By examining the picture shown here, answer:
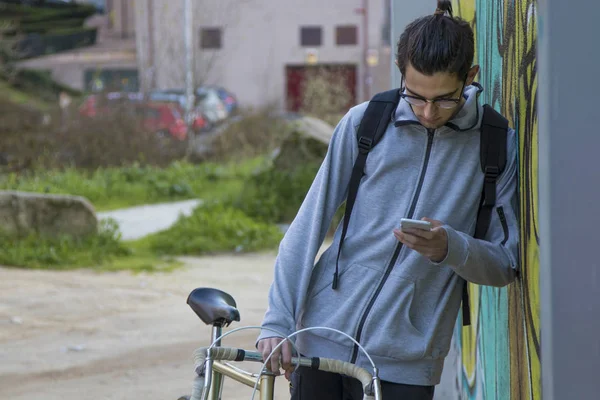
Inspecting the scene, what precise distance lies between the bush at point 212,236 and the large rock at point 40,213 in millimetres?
893

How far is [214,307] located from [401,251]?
1.71 ft

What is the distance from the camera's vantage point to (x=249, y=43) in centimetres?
3597

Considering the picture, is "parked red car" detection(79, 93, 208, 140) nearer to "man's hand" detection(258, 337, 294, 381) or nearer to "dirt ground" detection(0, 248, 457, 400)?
"dirt ground" detection(0, 248, 457, 400)

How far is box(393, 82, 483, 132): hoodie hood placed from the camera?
2506mm

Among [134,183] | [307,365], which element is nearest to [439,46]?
[307,365]

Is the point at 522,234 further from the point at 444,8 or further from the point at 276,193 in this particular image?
the point at 276,193

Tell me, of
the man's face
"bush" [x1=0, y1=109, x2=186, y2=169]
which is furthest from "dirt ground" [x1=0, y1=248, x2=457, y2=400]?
"bush" [x1=0, y1=109, x2=186, y2=169]

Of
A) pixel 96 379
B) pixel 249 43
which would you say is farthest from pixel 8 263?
pixel 249 43

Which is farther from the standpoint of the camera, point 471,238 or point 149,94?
point 149,94

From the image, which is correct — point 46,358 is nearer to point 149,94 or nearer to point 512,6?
point 512,6

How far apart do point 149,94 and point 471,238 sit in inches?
594

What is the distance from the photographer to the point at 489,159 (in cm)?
253

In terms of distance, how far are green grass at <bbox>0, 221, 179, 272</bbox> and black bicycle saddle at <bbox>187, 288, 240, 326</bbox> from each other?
6.79m

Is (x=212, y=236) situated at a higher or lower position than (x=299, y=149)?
lower
